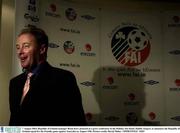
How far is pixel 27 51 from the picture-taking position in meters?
2.87

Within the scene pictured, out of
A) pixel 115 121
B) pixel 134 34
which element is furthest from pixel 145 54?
pixel 115 121

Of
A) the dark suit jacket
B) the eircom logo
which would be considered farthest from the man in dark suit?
the eircom logo

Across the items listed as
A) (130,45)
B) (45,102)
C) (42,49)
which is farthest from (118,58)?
(45,102)

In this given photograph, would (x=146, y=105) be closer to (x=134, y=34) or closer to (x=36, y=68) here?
(x=134, y=34)

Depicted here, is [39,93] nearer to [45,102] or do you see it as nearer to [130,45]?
[45,102]

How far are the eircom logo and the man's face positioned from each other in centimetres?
88

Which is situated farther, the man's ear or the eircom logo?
the eircom logo

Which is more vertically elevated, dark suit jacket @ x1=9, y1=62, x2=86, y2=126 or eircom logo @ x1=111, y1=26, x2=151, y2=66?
eircom logo @ x1=111, y1=26, x2=151, y2=66

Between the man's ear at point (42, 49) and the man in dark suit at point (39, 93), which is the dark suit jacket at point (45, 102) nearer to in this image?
the man in dark suit at point (39, 93)

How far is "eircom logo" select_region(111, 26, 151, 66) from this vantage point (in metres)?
3.36

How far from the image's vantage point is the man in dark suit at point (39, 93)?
2776 millimetres

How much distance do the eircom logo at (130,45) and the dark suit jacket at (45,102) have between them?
2.33 feet

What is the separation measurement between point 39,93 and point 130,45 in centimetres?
116

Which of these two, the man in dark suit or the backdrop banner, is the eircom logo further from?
the man in dark suit
